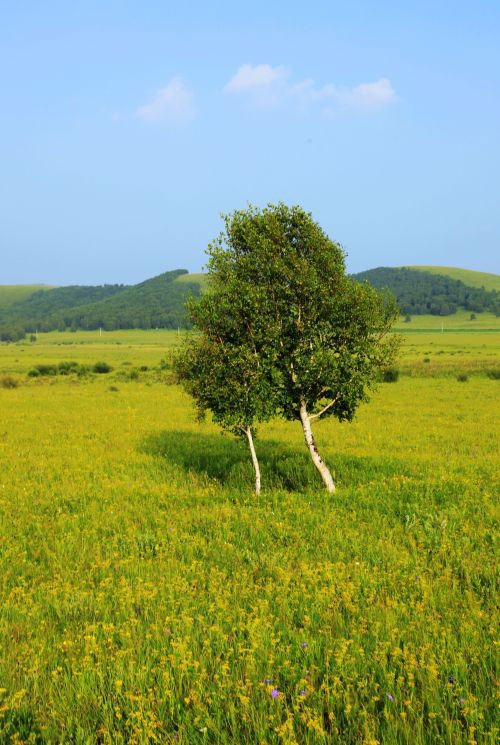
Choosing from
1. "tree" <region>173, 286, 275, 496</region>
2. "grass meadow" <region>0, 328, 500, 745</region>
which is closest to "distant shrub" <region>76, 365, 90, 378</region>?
"grass meadow" <region>0, 328, 500, 745</region>

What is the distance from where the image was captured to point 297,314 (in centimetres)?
1548

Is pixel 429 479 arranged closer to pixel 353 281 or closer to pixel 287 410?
pixel 287 410

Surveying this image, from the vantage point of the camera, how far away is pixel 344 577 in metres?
8.96

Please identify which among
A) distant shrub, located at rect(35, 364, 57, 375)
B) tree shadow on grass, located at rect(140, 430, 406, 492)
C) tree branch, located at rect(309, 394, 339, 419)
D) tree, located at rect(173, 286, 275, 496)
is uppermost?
tree, located at rect(173, 286, 275, 496)

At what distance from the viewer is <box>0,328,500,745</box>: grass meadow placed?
5.30m

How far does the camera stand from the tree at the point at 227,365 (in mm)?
15008

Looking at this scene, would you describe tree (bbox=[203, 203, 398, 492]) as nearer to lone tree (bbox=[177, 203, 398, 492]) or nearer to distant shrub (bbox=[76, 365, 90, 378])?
lone tree (bbox=[177, 203, 398, 492])

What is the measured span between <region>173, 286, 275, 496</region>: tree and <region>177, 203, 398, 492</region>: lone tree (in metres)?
0.03

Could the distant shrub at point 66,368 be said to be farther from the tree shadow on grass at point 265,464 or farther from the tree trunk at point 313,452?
the tree trunk at point 313,452

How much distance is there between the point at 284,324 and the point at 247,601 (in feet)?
30.0

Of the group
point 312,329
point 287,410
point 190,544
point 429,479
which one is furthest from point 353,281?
point 190,544

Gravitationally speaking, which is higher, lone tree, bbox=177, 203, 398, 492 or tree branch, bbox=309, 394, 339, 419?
lone tree, bbox=177, 203, 398, 492

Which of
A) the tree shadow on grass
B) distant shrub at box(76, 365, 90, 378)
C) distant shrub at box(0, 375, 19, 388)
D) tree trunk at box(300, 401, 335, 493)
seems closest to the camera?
tree trunk at box(300, 401, 335, 493)

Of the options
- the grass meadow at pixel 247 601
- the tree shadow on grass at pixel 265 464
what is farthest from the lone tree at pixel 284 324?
the grass meadow at pixel 247 601
